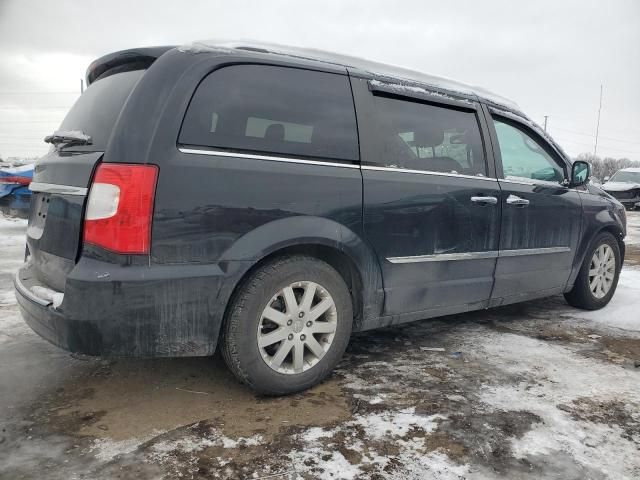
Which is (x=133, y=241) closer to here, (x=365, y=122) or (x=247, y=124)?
(x=247, y=124)

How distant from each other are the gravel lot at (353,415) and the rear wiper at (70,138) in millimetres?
1154

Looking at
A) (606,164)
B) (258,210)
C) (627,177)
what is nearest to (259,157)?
(258,210)

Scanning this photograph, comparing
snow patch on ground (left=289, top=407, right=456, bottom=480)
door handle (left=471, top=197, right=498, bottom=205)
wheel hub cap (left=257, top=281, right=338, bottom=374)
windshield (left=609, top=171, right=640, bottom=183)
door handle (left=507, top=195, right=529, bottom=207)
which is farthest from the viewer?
windshield (left=609, top=171, right=640, bottom=183)

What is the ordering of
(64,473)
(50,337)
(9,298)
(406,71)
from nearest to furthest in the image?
(64,473)
(50,337)
(406,71)
(9,298)

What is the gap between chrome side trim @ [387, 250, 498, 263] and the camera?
302 cm

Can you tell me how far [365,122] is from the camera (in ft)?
9.59

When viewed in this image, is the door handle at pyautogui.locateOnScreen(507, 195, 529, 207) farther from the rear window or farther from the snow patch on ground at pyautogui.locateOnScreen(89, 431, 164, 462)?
the snow patch on ground at pyautogui.locateOnScreen(89, 431, 164, 462)

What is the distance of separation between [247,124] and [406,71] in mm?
1377

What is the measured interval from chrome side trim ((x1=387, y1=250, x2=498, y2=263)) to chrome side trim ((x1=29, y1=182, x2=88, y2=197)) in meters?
1.67

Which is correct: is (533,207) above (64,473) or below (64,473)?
above

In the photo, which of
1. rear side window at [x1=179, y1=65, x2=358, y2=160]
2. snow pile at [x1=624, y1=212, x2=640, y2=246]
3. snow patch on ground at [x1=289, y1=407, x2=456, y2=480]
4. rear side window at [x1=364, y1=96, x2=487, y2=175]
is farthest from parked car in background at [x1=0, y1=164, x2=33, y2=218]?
snow pile at [x1=624, y1=212, x2=640, y2=246]

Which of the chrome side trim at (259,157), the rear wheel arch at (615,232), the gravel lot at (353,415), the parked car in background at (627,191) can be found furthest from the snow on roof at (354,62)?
the parked car in background at (627,191)

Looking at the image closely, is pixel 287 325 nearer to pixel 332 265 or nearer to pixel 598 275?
pixel 332 265

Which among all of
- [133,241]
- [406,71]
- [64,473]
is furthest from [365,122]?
[64,473]
